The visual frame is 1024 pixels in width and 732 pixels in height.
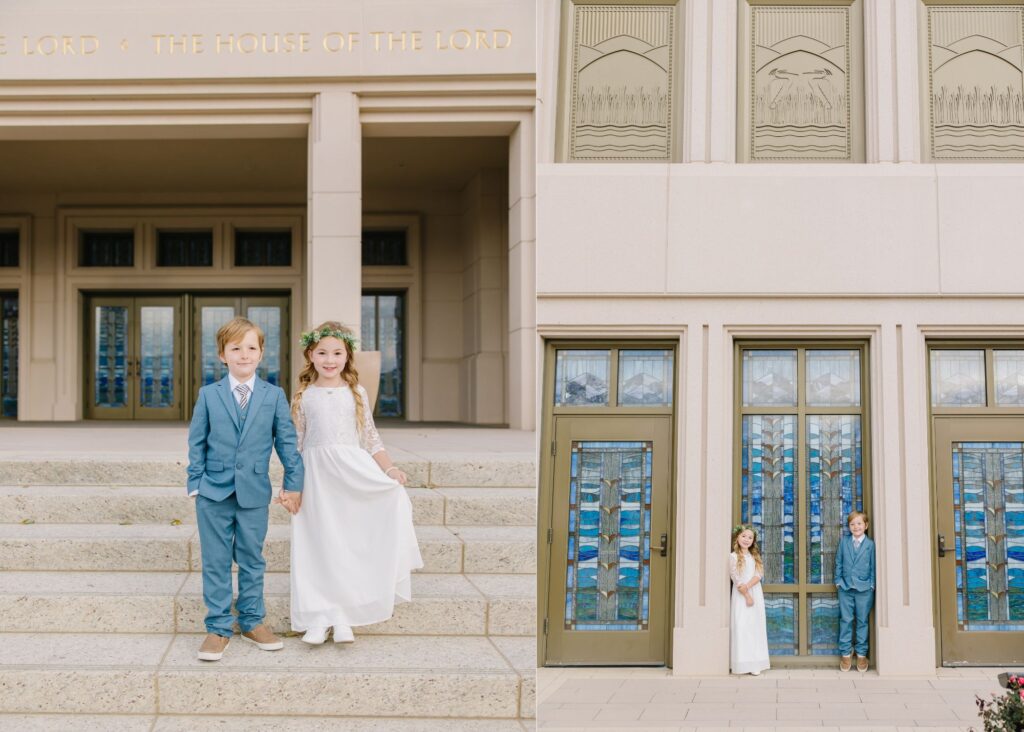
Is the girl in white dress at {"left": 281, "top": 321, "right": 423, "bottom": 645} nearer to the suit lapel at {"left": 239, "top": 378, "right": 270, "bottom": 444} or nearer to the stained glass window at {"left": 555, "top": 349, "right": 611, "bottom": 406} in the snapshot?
the suit lapel at {"left": 239, "top": 378, "right": 270, "bottom": 444}

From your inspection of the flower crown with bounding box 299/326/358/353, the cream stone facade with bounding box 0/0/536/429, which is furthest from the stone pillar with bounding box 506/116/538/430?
the flower crown with bounding box 299/326/358/353

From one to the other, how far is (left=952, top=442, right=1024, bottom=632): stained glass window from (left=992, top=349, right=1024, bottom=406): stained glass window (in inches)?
16.9

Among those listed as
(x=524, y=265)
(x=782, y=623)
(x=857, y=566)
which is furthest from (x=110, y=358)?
(x=857, y=566)

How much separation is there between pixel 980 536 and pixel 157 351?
13.6 m

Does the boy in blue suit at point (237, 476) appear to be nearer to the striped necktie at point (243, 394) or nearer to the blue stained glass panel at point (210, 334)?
the striped necktie at point (243, 394)

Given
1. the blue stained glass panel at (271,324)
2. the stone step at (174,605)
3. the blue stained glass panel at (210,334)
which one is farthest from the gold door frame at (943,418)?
the blue stained glass panel at (210,334)

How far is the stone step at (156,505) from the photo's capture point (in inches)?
259

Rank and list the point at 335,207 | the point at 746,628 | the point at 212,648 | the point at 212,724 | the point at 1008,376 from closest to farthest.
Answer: the point at 212,724
the point at 212,648
the point at 746,628
the point at 1008,376
the point at 335,207

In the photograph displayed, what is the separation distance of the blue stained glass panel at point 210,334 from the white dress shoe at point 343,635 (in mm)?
13317

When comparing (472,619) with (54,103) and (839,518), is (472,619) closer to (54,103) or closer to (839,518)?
(839,518)

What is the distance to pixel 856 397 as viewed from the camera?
31.8ft

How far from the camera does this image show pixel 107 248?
1784 centimetres

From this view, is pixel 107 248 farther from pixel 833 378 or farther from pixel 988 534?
pixel 988 534

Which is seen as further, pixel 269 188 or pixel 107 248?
pixel 107 248
